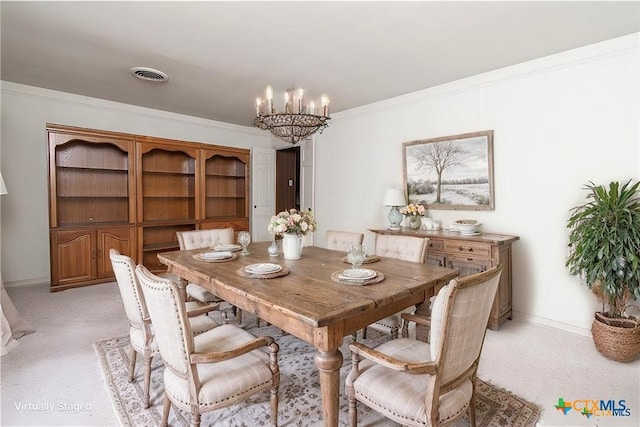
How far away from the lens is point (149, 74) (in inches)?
136

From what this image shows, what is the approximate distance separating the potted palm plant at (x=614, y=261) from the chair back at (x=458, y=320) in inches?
67.8

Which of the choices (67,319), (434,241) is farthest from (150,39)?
(434,241)

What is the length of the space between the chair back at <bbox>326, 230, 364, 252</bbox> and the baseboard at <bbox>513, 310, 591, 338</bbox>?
191cm

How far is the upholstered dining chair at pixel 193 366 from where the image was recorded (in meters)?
1.37

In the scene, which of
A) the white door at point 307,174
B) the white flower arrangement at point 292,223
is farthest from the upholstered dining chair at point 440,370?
the white door at point 307,174

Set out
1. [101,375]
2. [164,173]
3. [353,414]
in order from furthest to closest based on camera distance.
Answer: [164,173], [101,375], [353,414]

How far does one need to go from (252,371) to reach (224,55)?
271cm

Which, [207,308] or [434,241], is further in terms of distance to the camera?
[434,241]

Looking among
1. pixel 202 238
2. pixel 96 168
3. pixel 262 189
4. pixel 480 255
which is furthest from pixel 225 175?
pixel 480 255

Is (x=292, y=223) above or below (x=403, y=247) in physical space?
above

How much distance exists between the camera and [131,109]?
4.77 m

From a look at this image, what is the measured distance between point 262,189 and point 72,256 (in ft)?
10.1

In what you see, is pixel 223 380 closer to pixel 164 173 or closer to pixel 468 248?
pixel 468 248

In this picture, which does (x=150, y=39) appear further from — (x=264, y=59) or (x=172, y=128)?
(x=172, y=128)
